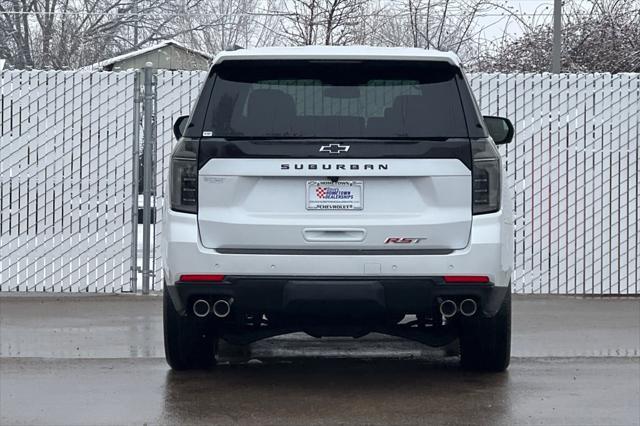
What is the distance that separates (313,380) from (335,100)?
180 centimetres

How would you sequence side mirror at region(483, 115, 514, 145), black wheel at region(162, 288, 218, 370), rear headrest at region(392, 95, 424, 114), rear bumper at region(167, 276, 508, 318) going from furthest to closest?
side mirror at region(483, 115, 514, 145)
black wheel at region(162, 288, 218, 370)
rear headrest at region(392, 95, 424, 114)
rear bumper at region(167, 276, 508, 318)

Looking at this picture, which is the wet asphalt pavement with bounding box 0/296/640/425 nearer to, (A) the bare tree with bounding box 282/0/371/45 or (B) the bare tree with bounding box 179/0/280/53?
(A) the bare tree with bounding box 282/0/371/45

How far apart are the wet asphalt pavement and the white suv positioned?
1.72 ft

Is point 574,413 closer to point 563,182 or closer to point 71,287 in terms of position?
point 563,182

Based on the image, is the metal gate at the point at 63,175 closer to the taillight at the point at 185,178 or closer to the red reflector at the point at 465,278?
the taillight at the point at 185,178

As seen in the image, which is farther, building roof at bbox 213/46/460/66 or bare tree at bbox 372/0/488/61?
bare tree at bbox 372/0/488/61

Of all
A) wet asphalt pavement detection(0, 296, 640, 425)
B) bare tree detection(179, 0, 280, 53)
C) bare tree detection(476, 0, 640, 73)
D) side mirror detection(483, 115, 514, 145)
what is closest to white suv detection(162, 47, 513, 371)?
wet asphalt pavement detection(0, 296, 640, 425)

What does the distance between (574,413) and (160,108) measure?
19.8 ft

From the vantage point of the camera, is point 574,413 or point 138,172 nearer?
point 574,413

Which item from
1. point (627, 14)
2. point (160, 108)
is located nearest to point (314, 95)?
point (160, 108)

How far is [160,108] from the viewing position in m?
11.8

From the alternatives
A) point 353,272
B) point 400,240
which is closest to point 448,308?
point 400,240

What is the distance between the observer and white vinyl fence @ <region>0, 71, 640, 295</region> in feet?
38.8

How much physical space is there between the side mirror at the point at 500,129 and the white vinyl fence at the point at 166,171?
3.25 meters
